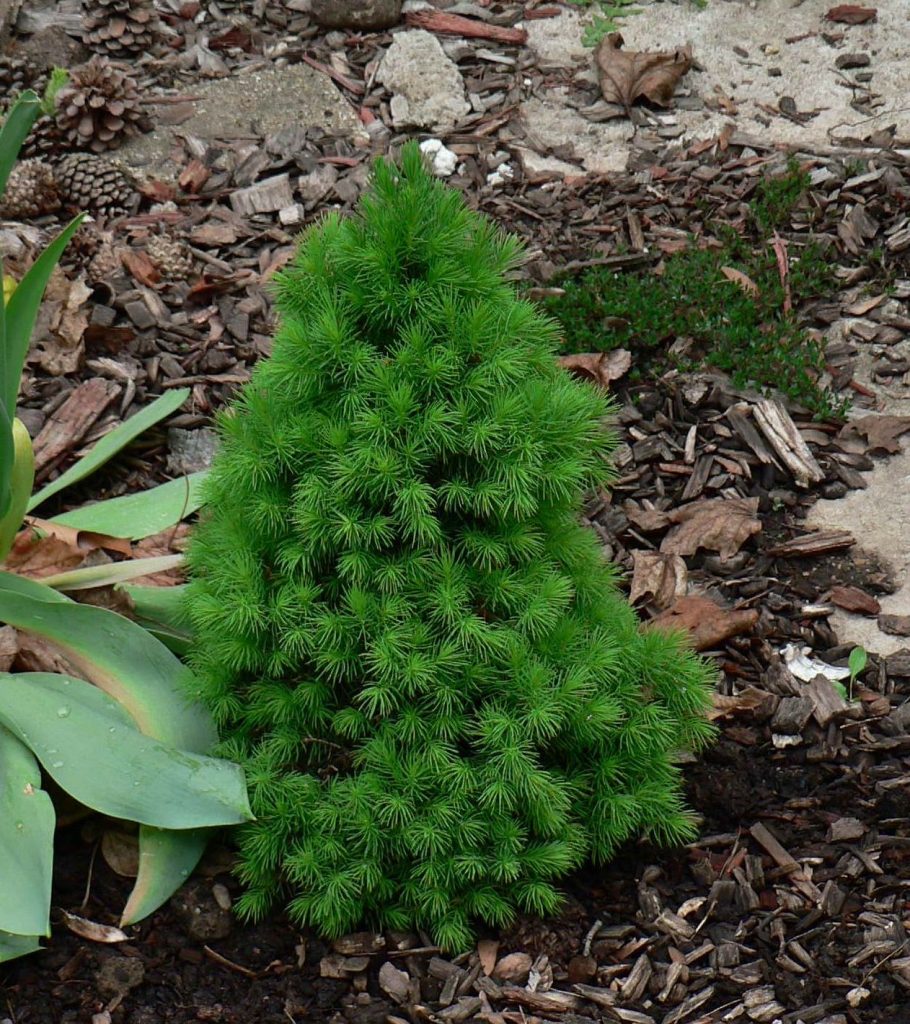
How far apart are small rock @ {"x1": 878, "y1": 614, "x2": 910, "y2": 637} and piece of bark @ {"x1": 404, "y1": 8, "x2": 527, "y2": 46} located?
3.75 meters

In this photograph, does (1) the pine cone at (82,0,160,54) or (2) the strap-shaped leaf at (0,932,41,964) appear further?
(1) the pine cone at (82,0,160,54)

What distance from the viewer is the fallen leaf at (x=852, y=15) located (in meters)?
6.41

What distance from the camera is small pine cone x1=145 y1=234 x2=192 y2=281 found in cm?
470

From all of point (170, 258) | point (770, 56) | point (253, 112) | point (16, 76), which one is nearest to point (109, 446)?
point (170, 258)

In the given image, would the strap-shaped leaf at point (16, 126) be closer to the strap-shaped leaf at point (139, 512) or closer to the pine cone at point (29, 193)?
the strap-shaped leaf at point (139, 512)

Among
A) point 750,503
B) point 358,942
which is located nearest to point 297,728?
point 358,942

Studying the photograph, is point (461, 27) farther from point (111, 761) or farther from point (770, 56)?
point (111, 761)

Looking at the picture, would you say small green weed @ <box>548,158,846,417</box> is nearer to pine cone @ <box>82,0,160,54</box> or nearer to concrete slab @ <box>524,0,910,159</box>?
concrete slab @ <box>524,0,910,159</box>

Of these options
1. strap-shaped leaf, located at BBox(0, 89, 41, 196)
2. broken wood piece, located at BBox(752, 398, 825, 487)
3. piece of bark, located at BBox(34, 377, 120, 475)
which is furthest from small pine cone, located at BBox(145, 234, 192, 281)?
broken wood piece, located at BBox(752, 398, 825, 487)

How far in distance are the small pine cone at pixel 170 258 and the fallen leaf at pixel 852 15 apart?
368 centimetres

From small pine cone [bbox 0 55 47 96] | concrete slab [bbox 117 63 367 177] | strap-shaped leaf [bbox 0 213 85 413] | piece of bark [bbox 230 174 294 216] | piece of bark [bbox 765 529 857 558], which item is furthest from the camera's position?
small pine cone [bbox 0 55 47 96]

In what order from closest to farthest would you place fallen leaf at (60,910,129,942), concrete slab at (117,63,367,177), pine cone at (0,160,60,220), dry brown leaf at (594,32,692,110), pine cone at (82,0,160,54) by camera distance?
fallen leaf at (60,910,129,942), pine cone at (0,160,60,220), concrete slab at (117,63,367,177), dry brown leaf at (594,32,692,110), pine cone at (82,0,160,54)

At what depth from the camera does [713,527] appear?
391cm

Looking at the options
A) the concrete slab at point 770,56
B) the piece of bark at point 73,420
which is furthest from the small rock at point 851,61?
the piece of bark at point 73,420
